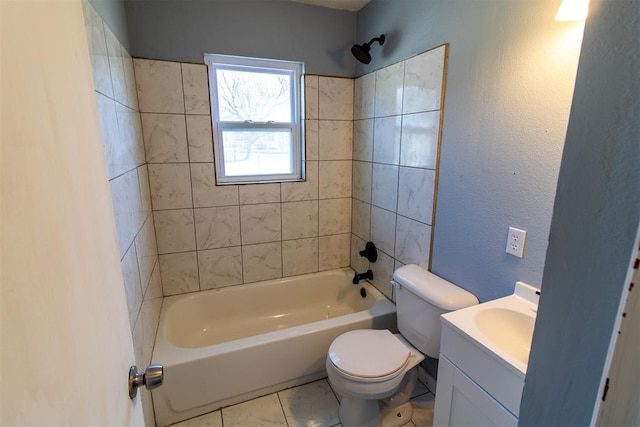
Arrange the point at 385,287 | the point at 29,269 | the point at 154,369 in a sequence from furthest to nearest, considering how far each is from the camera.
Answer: the point at 385,287
the point at 154,369
the point at 29,269

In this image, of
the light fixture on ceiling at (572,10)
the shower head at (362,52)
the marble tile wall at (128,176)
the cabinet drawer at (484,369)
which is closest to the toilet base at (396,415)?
the cabinet drawer at (484,369)

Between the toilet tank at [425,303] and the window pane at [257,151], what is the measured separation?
4.01ft

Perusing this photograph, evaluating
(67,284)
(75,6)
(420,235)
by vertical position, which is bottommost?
(420,235)

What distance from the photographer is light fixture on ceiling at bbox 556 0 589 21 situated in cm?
96

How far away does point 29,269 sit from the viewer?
12.8 inches

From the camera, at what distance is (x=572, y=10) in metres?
0.98

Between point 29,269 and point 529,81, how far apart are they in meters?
1.48

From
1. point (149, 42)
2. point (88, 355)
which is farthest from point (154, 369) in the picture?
point (149, 42)

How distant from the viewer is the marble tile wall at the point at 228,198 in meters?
1.95

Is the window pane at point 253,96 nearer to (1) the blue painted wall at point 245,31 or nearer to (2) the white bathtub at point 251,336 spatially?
(1) the blue painted wall at point 245,31

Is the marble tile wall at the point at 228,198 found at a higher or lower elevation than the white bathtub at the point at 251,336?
higher

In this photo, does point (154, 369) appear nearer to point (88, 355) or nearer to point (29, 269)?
point (88, 355)

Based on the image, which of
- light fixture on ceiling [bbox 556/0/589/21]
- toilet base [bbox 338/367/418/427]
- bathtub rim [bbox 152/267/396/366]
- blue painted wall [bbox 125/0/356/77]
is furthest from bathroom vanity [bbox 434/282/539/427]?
blue painted wall [bbox 125/0/356/77]

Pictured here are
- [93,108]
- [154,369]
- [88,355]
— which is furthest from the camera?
[154,369]
